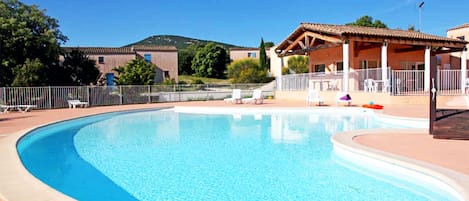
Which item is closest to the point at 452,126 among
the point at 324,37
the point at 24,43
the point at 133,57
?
the point at 324,37

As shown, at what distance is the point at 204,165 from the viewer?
21.4 ft

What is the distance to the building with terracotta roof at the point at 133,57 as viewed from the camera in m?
35.1

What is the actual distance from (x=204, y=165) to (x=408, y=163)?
3.55 m

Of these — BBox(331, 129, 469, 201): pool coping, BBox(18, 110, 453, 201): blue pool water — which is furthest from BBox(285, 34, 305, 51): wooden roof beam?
BBox(331, 129, 469, 201): pool coping

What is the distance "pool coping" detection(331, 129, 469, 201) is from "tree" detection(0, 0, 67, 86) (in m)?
17.6

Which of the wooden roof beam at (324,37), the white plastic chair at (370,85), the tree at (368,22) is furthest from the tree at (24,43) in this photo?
the tree at (368,22)

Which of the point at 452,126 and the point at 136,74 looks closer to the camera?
the point at 452,126

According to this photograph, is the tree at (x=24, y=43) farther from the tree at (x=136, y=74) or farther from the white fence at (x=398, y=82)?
the white fence at (x=398, y=82)

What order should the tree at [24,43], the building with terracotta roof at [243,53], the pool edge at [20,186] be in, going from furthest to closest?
the building with terracotta roof at [243,53] → the tree at [24,43] → the pool edge at [20,186]

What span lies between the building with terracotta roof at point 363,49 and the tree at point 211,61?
87.8ft

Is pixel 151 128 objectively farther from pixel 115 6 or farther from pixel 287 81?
pixel 115 6

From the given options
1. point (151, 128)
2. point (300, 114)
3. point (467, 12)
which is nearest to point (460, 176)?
point (151, 128)

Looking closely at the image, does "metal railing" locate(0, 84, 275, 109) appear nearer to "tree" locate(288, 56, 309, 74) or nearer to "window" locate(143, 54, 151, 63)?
"tree" locate(288, 56, 309, 74)

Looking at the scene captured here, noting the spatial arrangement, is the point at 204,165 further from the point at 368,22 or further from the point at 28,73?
the point at 368,22
